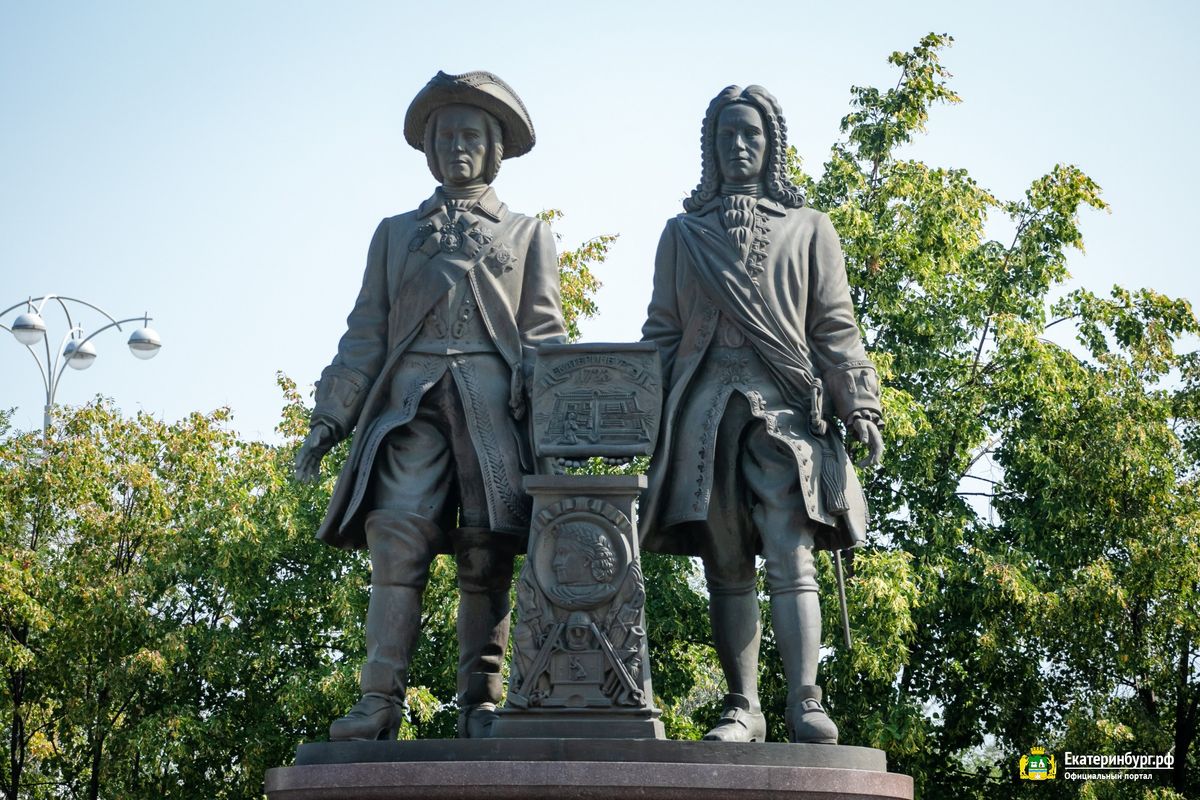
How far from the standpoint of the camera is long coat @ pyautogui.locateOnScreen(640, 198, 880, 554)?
664 centimetres

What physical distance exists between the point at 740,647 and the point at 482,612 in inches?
47.1

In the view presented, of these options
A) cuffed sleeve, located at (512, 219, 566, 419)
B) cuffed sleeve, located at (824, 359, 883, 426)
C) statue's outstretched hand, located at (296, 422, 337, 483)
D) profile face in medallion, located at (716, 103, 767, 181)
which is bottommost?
statue's outstretched hand, located at (296, 422, 337, 483)

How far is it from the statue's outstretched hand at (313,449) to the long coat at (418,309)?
40 millimetres

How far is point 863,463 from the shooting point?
21.6ft

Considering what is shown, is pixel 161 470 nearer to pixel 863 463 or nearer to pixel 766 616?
pixel 766 616

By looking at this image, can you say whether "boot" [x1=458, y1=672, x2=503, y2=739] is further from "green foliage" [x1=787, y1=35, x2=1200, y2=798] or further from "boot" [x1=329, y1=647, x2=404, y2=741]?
"green foliage" [x1=787, y1=35, x2=1200, y2=798]

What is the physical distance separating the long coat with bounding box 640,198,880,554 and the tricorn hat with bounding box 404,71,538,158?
927 mm

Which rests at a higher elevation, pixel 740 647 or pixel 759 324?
pixel 759 324

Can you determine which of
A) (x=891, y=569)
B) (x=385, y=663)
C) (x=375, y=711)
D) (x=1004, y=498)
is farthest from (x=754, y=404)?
(x=1004, y=498)

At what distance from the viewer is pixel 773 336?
672cm

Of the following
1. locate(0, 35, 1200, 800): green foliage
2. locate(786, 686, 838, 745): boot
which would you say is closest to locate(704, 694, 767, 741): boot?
locate(786, 686, 838, 745): boot

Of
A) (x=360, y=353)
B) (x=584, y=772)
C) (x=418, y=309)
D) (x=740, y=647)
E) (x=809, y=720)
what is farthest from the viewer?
(x=360, y=353)

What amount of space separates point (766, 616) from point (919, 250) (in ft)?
17.8

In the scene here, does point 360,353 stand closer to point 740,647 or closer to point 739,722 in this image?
point 740,647
